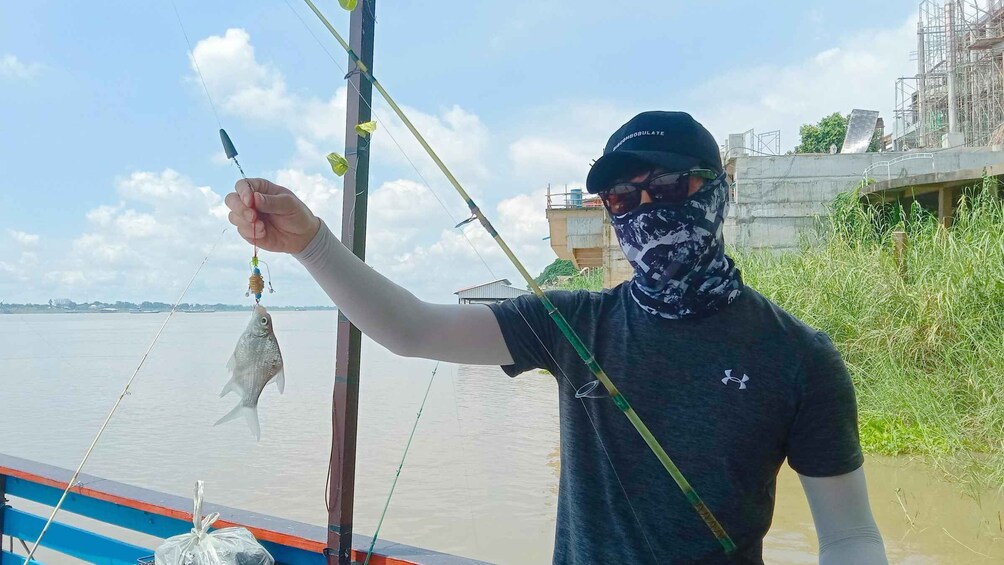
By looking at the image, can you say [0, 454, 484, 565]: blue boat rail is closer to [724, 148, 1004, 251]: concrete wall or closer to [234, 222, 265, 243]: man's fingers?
→ [234, 222, 265, 243]: man's fingers

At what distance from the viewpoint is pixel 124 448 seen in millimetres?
7742

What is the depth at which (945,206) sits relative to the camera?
8.66m

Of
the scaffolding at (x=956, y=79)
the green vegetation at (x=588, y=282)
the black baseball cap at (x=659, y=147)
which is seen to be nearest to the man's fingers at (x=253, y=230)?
the black baseball cap at (x=659, y=147)

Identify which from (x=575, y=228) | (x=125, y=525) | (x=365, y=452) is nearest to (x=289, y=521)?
(x=125, y=525)

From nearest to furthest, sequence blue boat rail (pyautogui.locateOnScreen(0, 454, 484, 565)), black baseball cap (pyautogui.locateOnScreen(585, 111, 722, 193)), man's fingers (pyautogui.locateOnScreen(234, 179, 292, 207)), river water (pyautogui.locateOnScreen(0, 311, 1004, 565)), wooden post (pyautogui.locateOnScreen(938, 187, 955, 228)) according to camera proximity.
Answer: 1. man's fingers (pyautogui.locateOnScreen(234, 179, 292, 207))
2. black baseball cap (pyautogui.locateOnScreen(585, 111, 722, 193))
3. blue boat rail (pyautogui.locateOnScreen(0, 454, 484, 565))
4. river water (pyautogui.locateOnScreen(0, 311, 1004, 565))
5. wooden post (pyautogui.locateOnScreen(938, 187, 955, 228))

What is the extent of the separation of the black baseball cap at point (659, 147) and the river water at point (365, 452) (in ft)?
2.82

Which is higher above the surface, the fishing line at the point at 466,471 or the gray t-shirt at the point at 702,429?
the gray t-shirt at the point at 702,429

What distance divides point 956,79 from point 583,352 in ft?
113

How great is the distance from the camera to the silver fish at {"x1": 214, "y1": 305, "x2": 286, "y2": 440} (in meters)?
1.23

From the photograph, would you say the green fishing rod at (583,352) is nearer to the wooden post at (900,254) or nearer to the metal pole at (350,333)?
the metal pole at (350,333)

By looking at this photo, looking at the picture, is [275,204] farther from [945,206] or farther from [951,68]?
[951,68]

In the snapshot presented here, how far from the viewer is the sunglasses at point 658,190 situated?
118 cm

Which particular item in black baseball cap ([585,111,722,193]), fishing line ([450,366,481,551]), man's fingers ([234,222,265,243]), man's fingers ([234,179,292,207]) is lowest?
fishing line ([450,366,481,551])

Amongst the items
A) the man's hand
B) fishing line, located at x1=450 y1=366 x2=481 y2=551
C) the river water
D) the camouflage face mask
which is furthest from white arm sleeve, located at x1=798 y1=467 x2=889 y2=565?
fishing line, located at x1=450 y1=366 x2=481 y2=551
